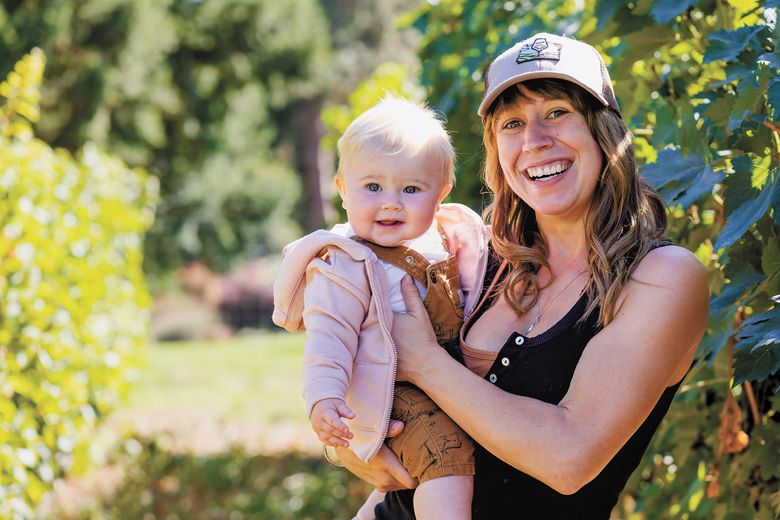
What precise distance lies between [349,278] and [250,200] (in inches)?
758

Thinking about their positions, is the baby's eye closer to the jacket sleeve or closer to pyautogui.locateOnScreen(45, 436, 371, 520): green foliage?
the jacket sleeve

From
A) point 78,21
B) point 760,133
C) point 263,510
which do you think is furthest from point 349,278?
point 78,21

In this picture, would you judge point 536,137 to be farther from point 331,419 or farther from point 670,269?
point 331,419

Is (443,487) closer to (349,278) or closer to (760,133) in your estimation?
(349,278)

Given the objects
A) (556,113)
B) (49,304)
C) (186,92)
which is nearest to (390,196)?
(556,113)

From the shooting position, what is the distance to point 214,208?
2008cm

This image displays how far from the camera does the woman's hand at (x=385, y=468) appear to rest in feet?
6.97

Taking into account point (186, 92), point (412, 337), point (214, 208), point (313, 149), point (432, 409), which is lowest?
point (214, 208)

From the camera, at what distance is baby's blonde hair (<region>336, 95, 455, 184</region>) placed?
2230 mm

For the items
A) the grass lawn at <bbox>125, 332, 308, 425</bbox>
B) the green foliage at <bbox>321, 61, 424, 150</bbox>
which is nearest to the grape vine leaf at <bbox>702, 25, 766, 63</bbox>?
the green foliage at <bbox>321, 61, 424, 150</bbox>

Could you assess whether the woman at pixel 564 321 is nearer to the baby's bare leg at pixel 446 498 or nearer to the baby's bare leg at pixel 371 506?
the baby's bare leg at pixel 446 498

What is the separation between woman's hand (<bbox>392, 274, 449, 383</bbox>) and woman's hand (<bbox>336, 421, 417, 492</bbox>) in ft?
0.39

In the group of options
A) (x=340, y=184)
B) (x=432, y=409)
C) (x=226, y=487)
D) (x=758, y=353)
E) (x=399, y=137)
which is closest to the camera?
(x=758, y=353)

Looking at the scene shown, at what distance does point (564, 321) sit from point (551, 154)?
0.33 meters
